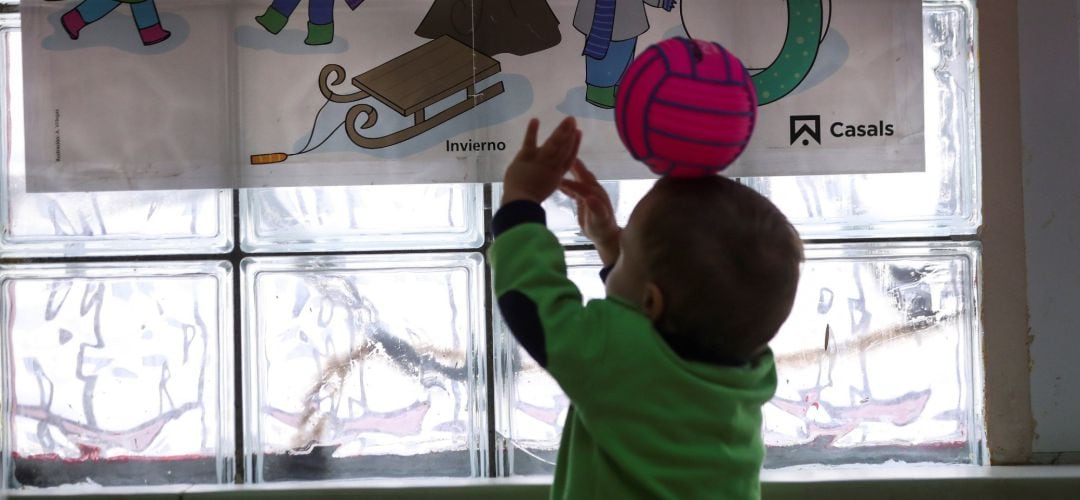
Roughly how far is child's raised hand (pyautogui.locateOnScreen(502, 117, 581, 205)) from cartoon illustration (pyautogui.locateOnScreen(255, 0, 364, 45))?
0.84 metres

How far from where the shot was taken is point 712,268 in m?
0.81

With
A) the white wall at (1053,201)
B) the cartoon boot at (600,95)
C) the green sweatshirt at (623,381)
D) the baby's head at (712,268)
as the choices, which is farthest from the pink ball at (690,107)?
the white wall at (1053,201)

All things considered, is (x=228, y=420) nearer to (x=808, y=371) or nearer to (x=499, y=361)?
(x=499, y=361)

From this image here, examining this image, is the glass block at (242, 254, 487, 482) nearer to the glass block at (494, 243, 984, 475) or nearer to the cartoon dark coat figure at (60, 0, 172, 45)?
the glass block at (494, 243, 984, 475)

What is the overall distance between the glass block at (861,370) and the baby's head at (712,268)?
33.5 inches

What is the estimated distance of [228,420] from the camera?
171cm

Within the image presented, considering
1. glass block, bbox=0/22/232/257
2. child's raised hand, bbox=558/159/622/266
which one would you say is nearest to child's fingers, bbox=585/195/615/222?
child's raised hand, bbox=558/159/622/266

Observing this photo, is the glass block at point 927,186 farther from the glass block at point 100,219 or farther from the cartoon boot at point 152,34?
the cartoon boot at point 152,34

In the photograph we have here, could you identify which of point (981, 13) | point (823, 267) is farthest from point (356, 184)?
point (981, 13)

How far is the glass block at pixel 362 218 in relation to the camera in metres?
1.69

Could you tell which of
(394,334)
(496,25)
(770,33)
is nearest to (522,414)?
(394,334)

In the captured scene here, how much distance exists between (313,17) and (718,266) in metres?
1.05

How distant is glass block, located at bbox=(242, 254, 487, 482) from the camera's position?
1.70 meters

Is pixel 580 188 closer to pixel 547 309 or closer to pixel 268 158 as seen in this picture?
pixel 547 309
